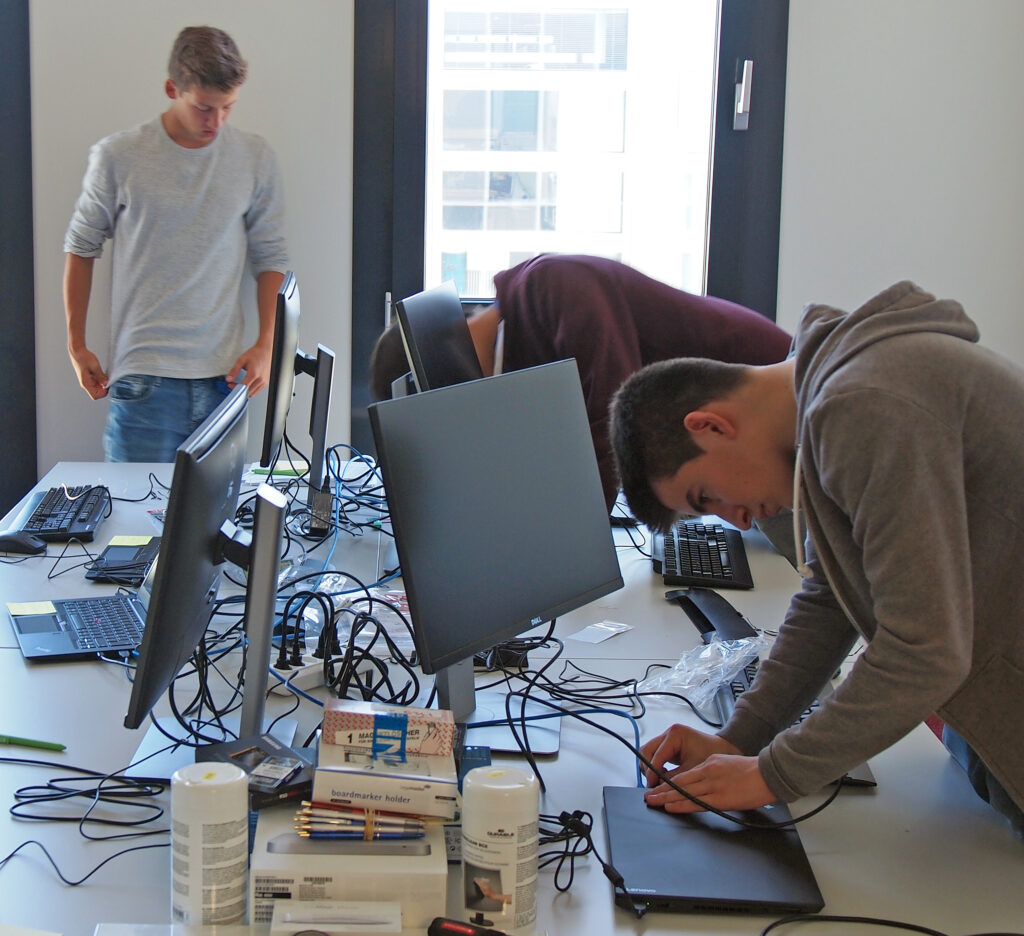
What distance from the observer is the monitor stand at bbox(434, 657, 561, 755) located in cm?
134

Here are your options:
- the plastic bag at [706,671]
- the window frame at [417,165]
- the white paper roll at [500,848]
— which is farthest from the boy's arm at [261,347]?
the white paper roll at [500,848]

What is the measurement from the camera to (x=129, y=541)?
2164 millimetres

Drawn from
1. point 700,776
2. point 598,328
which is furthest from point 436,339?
point 700,776

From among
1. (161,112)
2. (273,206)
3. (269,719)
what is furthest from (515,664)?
(161,112)

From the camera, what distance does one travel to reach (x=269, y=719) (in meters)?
1.41

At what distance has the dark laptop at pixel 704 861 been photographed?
1026 mm

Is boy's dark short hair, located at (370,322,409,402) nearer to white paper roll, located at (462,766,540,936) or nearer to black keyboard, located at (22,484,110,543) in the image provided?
black keyboard, located at (22,484,110,543)

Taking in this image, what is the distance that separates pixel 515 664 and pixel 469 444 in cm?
46

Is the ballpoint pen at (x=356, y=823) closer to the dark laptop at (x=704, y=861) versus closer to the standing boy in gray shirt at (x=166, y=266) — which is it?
the dark laptop at (x=704, y=861)

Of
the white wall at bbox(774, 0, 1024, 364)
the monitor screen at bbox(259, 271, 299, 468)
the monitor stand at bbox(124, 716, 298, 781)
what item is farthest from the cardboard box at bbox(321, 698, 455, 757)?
the white wall at bbox(774, 0, 1024, 364)

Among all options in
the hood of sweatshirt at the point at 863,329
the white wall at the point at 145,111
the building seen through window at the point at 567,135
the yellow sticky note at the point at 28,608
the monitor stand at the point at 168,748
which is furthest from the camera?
the building seen through window at the point at 567,135

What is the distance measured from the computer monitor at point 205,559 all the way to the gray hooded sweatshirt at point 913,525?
22.6 inches

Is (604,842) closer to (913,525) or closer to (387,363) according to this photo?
(913,525)

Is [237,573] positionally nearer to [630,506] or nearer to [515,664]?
[515,664]
